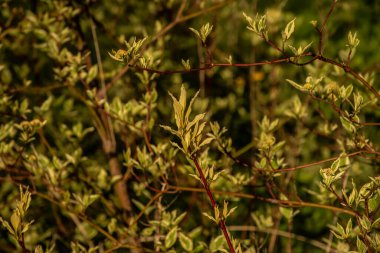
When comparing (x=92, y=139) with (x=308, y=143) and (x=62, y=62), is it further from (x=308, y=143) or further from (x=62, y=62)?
(x=308, y=143)

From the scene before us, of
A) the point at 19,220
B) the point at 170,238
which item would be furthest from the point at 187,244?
the point at 19,220

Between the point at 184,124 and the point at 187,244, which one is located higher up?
the point at 184,124

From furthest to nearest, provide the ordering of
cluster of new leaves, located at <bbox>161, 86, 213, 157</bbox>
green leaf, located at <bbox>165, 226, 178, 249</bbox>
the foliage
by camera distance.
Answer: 1. green leaf, located at <bbox>165, 226, 178, 249</bbox>
2. the foliage
3. cluster of new leaves, located at <bbox>161, 86, 213, 157</bbox>

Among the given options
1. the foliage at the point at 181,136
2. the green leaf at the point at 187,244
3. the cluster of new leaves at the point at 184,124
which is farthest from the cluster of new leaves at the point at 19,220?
the green leaf at the point at 187,244

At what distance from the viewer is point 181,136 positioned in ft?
2.93

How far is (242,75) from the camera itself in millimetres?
2670

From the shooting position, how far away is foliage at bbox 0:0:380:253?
1.11 metres

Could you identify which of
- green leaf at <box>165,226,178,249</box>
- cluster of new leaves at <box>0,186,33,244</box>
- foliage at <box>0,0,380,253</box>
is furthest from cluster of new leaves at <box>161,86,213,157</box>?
green leaf at <box>165,226,178,249</box>

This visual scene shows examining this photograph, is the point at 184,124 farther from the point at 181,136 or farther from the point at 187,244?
the point at 187,244

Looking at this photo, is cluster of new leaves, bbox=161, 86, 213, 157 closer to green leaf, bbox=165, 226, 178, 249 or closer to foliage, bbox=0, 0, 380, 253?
foliage, bbox=0, 0, 380, 253

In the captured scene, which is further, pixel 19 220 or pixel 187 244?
pixel 187 244

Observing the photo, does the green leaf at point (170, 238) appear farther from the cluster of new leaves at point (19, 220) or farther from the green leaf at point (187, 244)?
the cluster of new leaves at point (19, 220)

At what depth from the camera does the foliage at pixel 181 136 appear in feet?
3.65

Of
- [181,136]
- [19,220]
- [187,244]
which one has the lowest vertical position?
[187,244]
